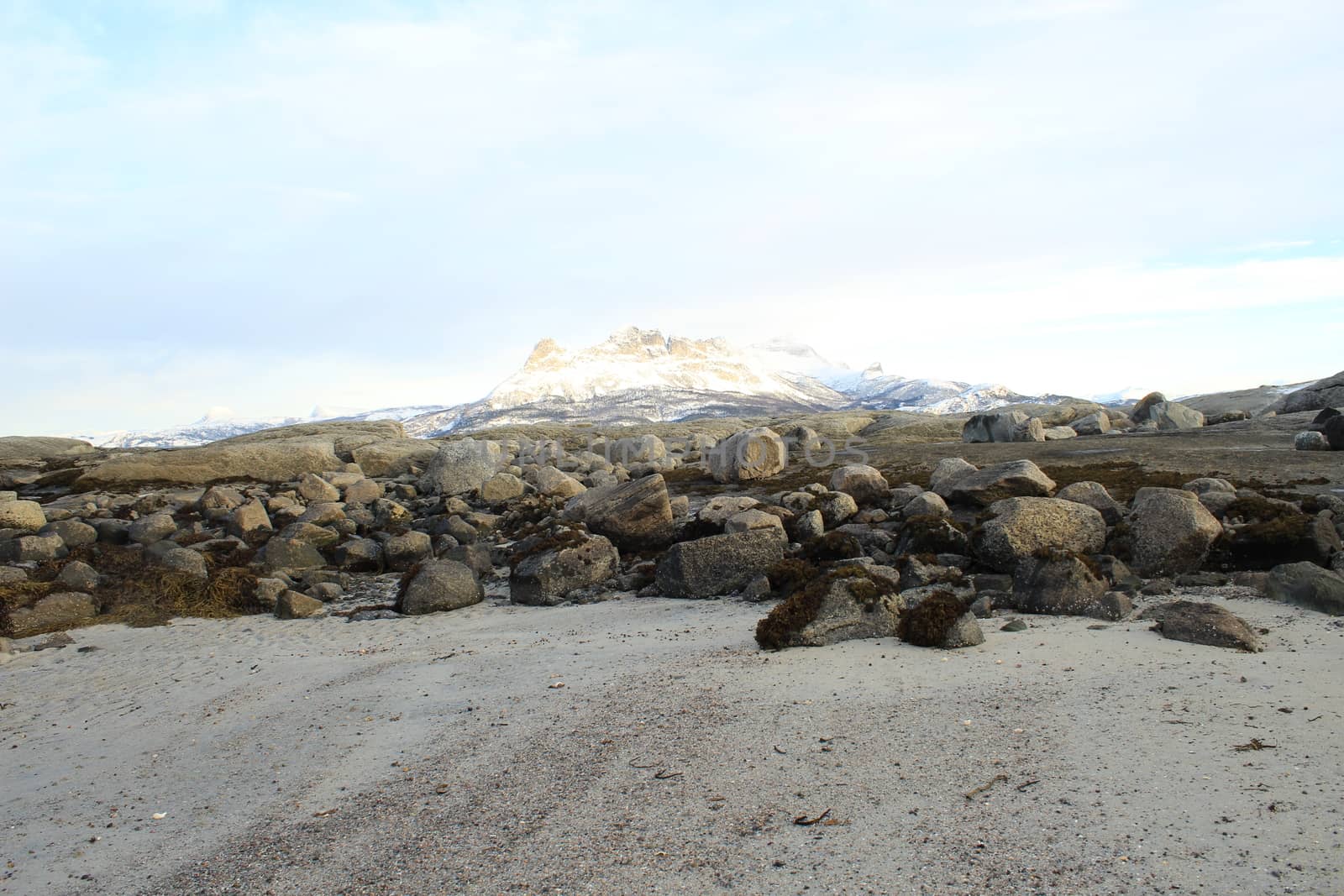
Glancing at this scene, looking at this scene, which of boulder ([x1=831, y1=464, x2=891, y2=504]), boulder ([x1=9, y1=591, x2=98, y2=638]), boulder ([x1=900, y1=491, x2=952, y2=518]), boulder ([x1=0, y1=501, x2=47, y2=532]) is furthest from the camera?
boulder ([x1=0, y1=501, x2=47, y2=532])

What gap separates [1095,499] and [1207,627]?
6908 millimetres

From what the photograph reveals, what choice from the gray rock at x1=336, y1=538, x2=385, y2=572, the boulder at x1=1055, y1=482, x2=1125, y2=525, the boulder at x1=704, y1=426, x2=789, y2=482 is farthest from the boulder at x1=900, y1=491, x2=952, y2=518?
the boulder at x1=704, y1=426, x2=789, y2=482

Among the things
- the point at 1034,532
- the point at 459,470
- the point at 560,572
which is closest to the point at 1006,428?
the point at 459,470

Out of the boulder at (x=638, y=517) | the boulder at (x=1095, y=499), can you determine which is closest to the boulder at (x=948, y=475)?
the boulder at (x=1095, y=499)

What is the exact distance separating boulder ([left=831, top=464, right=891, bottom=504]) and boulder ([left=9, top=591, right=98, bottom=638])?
16.3 meters

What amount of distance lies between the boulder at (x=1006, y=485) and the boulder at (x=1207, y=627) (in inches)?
318

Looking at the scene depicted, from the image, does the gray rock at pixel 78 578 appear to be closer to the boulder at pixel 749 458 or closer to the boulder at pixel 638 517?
the boulder at pixel 638 517

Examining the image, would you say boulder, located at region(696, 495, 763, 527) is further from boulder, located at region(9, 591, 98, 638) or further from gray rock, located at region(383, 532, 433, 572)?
boulder, located at region(9, 591, 98, 638)

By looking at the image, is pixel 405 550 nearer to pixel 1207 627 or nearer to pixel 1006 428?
pixel 1207 627

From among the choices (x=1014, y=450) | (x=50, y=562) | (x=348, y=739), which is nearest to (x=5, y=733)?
(x=348, y=739)

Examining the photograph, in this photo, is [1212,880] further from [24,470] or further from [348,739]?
[24,470]

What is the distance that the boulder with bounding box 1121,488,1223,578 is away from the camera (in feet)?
37.6

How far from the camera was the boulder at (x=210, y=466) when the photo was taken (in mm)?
33281

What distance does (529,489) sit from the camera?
2653cm
